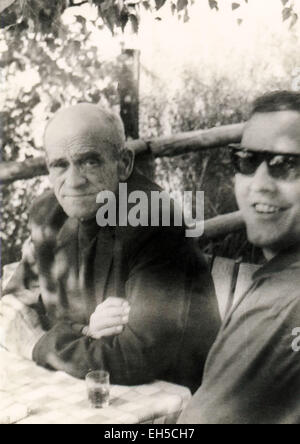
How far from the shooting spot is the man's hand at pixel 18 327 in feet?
12.6

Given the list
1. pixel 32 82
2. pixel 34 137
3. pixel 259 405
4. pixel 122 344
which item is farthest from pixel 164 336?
pixel 32 82

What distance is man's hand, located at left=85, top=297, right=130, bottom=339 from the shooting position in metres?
3.65

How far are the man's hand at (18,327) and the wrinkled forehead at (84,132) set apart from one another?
0.89 meters

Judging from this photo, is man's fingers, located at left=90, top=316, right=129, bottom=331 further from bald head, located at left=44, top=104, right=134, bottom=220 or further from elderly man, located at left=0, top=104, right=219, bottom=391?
bald head, located at left=44, top=104, right=134, bottom=220

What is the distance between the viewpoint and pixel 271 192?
342cm

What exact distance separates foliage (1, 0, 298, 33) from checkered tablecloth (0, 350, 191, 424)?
5.99ft

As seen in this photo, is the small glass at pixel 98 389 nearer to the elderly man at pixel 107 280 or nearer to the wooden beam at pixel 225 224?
the elderly man at pixel 107 280

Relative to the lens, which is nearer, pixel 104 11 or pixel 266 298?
pixel 266 298

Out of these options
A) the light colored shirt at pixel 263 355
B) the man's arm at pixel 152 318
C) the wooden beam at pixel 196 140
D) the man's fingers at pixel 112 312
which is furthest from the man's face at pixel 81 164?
the light colored shirt at pixel 263 355

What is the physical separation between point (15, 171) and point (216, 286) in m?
1.28

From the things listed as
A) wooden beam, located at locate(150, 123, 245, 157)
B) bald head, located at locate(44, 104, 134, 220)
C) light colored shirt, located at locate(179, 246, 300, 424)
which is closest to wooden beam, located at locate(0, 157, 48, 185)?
bald head, located at locate(44, 104, 134, 220)

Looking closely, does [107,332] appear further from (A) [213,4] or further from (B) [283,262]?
(A) [213,4]

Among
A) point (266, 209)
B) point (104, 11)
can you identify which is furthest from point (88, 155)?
point (266, 209)

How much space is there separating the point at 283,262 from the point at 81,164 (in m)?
1.15
